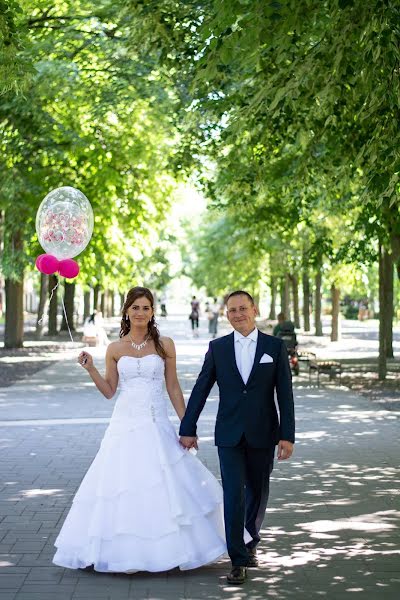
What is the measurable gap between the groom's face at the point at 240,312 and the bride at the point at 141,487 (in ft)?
2.42

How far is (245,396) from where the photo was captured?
6.64 meters

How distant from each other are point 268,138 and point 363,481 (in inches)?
215

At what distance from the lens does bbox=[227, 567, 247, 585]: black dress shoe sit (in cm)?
661

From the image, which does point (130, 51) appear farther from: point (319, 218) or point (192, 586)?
point (319, 218)

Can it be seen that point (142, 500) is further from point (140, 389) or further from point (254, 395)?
point (254, 395)

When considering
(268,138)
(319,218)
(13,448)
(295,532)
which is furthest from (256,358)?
(319,218)

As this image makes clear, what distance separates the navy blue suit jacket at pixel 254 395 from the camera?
6637mm

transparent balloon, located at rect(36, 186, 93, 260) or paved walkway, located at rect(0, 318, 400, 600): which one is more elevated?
transparent balloon, located at rect(36, 186, 93, 260)

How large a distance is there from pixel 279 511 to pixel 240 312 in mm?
2975

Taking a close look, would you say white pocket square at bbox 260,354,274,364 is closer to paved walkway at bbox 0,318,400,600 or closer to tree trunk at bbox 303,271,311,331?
paved walkway at bbox 0,318,400,600

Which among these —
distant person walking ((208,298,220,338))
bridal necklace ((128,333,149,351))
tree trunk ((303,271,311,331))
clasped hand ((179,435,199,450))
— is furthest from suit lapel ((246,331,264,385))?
tree trunk ((303,271,311,331))

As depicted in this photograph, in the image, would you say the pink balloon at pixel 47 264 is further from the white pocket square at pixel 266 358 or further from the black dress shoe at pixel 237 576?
the black dress shoe at pixel 237 576

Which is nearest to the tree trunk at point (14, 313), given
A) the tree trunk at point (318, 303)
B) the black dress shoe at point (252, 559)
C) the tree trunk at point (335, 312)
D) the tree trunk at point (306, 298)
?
the tree trunk at point (335, 312)

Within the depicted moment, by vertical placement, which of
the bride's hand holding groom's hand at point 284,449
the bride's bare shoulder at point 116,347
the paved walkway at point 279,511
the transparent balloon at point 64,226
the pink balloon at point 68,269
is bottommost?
the paved walkway at point 279,511
